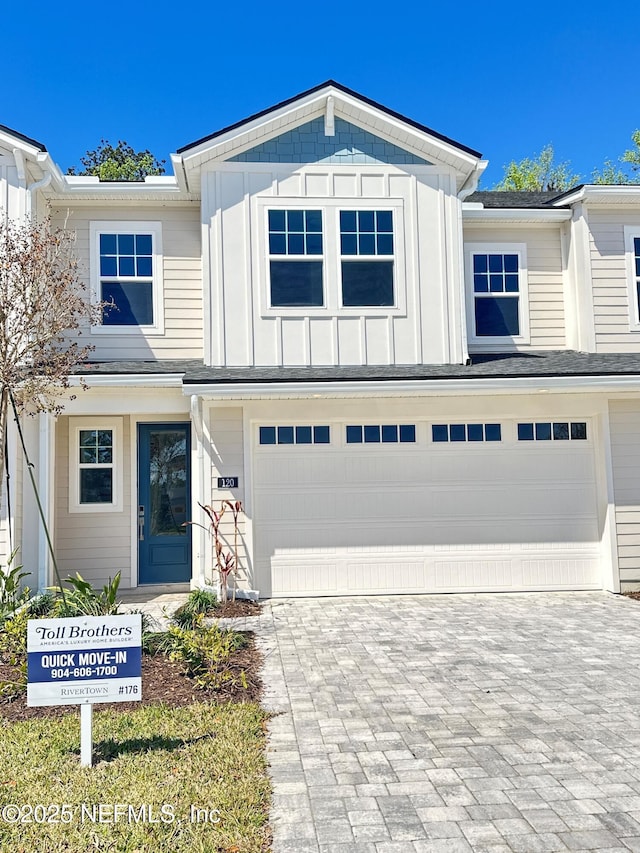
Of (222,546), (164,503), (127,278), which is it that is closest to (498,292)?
(127,278)

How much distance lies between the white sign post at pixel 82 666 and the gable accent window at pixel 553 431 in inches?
289

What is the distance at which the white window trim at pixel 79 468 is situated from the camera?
1049 centimetres

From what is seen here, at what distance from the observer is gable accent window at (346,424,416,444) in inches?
399

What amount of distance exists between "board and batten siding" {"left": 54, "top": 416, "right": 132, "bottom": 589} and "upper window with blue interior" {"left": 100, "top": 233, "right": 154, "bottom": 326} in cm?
182

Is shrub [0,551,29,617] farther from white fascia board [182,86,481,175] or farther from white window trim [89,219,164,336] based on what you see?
white fascia board [182,86,481,175]

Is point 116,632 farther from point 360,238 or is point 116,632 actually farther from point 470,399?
point 360,238

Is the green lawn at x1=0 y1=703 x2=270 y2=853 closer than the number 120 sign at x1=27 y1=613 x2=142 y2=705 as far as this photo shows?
Yes

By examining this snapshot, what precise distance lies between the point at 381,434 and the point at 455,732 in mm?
5725

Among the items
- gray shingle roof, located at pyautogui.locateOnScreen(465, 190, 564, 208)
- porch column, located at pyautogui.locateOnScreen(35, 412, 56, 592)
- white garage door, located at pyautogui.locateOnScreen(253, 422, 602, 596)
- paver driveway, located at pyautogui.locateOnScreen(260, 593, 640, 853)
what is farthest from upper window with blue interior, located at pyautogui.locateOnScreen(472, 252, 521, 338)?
porch column, located at pyautogui.locateOnScreen(35, 412, 56, 592)

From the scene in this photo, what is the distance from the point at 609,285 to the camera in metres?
11.2

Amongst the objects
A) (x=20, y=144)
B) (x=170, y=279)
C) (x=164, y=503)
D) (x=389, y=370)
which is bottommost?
(x=164, y=503)

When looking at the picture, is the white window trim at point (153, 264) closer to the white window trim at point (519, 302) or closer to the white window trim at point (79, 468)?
the white window trim at point (79, 468)

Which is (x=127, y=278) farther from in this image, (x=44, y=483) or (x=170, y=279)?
(x=44, y=483)

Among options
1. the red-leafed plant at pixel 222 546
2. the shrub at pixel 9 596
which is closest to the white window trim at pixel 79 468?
the red-leafed plant at pixel 222 546
